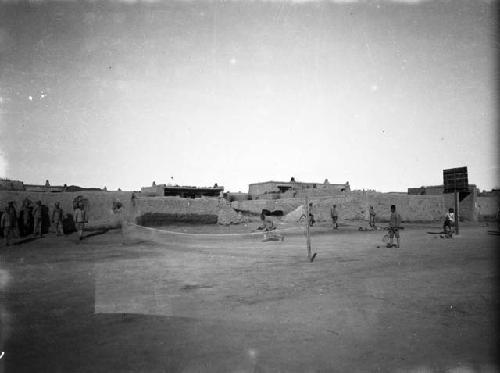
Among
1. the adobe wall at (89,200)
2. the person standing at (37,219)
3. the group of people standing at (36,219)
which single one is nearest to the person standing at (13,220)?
the group of people standing at (36,219)

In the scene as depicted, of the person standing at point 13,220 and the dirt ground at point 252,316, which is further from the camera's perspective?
the person standing at point 13,220

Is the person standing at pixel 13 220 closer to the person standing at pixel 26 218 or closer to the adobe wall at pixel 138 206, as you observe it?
the person standing at pixel 26 218

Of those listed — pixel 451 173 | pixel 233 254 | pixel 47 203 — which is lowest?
pixel 233 254

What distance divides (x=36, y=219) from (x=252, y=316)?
15.3 meters

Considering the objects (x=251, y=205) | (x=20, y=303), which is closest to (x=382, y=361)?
(x=20, y=303)

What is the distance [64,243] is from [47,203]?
4.49 m

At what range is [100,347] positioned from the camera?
3.69 m

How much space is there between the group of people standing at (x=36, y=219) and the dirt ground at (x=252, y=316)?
6248mm

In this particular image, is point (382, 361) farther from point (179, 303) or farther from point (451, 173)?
point (451, 173)

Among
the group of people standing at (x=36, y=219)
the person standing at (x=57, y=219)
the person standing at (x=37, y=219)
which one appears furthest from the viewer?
the person standing at (x=57, y=219)

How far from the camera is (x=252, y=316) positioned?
4.68m

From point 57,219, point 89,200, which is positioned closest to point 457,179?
point 89,200

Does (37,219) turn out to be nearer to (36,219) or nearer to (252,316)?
(36,219)

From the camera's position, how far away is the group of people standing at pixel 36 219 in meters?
15.0
